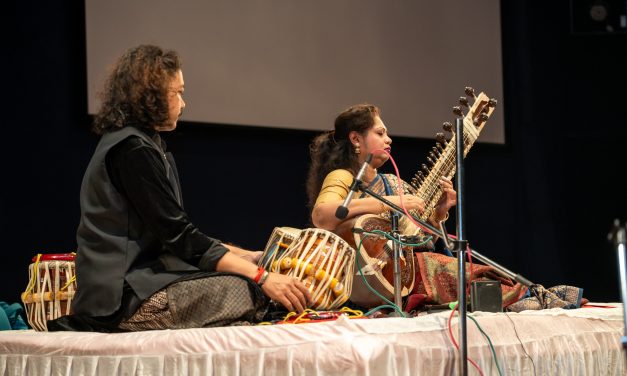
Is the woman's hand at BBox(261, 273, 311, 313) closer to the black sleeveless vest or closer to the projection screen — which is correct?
the black sleeveless vest

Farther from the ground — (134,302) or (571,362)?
(134,302)

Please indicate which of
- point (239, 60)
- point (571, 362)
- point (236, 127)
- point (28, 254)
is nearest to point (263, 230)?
point (236, 127)

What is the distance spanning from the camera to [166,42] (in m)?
4.81

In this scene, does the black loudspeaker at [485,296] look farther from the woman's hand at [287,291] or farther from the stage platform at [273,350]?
the woman's hand at [287,291]

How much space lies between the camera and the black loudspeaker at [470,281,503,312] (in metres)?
2.99

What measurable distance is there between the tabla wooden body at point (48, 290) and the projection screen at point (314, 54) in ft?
5.13

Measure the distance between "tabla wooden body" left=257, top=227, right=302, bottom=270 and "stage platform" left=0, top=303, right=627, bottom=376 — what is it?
64 centimetres

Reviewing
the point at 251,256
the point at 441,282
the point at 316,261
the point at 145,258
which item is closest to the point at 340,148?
the point at 441,282

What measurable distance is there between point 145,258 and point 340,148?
1700 mm

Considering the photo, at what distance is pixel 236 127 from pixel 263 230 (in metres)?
0.68

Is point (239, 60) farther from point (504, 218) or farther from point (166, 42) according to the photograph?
point (504, 218)

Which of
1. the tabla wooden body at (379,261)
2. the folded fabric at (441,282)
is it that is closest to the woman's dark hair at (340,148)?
the tabla wooden body at (379,261)

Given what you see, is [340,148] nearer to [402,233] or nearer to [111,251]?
[402,233]

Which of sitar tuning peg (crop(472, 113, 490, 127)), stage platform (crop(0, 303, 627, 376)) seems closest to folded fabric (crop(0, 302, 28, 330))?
stage platform (crop(0, 303, 627, 376))
